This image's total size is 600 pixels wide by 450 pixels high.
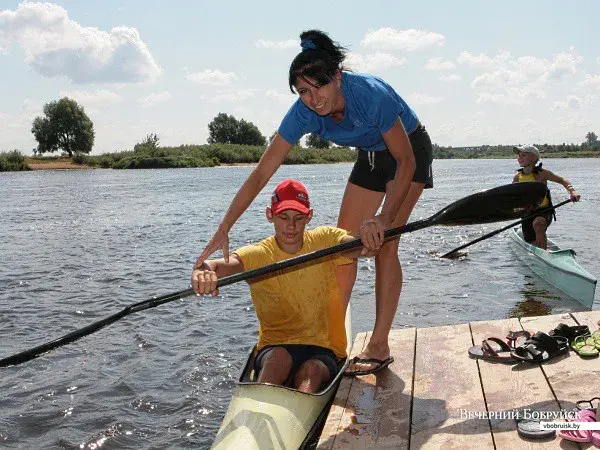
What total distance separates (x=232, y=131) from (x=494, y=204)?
9900cm

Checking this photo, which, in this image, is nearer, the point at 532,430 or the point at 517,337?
the point at 532,430

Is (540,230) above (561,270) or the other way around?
above

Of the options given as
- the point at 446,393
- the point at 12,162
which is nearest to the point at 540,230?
the point at 446,393

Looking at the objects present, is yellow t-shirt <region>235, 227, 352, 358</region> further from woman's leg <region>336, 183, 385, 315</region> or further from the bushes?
the bushes

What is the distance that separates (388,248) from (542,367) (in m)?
1.22

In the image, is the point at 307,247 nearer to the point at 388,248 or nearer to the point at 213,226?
the point at 388,248

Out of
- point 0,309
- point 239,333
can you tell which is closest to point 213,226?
point 0,309

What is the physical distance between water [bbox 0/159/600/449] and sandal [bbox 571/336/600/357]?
2844mm

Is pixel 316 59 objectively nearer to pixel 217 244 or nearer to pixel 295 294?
pixel 217 244

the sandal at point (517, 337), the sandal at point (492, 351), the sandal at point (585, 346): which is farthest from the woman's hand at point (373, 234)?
the sandal at point (585, 346)

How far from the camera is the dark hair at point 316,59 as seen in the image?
3.67 m

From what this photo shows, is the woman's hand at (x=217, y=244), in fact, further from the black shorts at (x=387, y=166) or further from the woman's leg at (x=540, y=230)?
the woman's leg at (x=540, y=230)

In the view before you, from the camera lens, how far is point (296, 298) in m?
4.15

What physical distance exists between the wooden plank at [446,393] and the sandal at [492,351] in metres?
0.07
